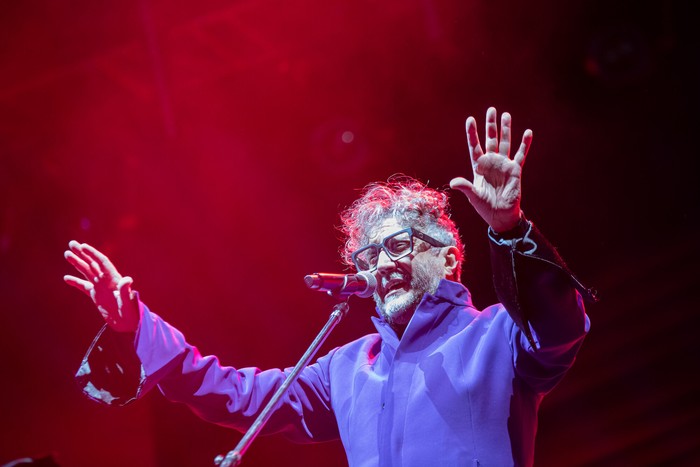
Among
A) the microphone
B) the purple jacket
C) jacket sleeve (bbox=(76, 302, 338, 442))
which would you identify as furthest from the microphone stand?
the purple jacket

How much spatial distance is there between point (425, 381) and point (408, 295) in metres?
0.53

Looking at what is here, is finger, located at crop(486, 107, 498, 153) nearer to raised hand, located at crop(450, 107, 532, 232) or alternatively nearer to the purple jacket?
raised hand, located at crop(450, 107, 532, 232)

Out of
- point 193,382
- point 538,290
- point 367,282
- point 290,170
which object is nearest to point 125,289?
point 193,382

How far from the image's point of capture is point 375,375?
2.92 metres

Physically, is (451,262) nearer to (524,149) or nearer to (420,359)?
(420,359)

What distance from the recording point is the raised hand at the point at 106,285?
2.44 metres

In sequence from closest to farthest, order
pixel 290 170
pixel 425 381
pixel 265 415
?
pixel 265 415
pixel 425 381
pixel 290 170

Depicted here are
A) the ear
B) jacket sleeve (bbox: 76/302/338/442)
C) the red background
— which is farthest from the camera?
the red background

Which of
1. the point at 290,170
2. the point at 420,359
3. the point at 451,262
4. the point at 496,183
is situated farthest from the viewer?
the point at 290,170

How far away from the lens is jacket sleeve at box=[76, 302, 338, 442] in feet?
8.28

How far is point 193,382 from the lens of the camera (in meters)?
2.73

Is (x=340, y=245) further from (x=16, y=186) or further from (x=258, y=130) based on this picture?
(x=16, y=186)

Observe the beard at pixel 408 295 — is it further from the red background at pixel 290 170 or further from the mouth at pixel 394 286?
the red background at pixel 290 170

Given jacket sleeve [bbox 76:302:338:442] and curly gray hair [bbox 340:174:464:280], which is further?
curly gray hair [bbox 340:174:464:280]
